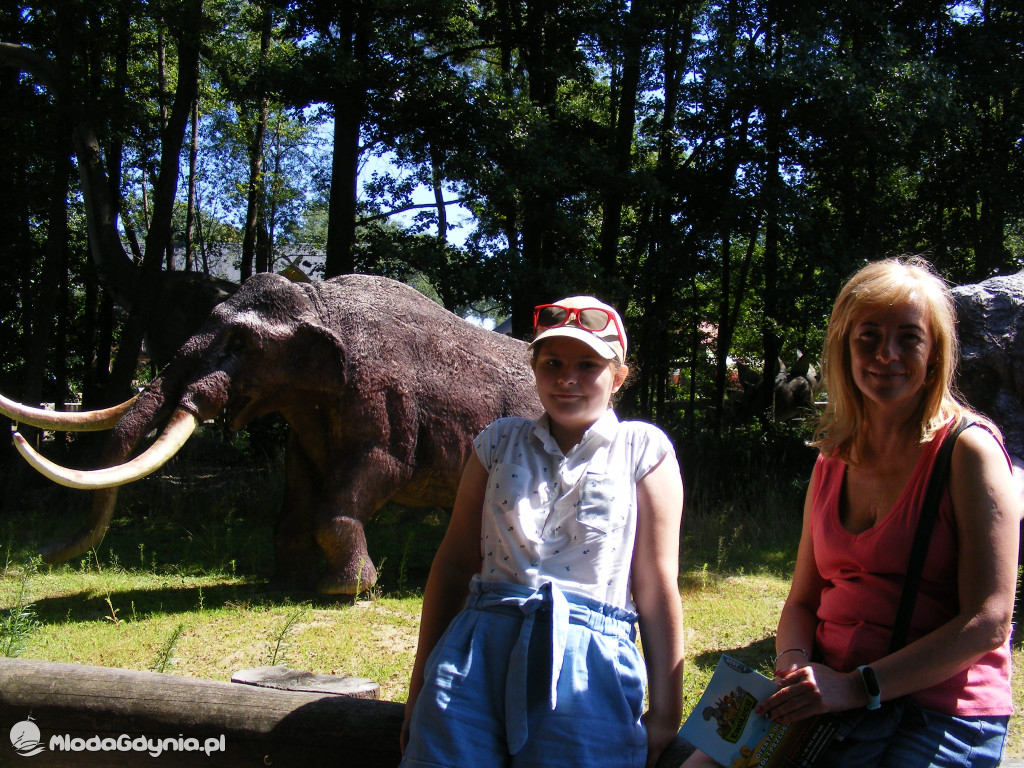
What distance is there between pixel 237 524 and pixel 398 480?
123 inches

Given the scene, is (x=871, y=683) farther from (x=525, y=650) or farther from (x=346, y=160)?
(x=346, y=160)

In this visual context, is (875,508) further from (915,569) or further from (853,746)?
(853,746)

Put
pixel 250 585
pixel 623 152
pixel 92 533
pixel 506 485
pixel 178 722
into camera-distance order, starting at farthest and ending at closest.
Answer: pixel 623 152 → pixel 250 585 → pixel 92 533 → pixel 178 722 → pixel 506 485

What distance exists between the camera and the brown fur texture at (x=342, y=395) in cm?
478

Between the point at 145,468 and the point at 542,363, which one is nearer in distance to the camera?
the point at 542,363

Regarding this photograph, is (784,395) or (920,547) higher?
(784,395)

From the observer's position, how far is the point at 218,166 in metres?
19.8

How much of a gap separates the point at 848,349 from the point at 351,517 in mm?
3440

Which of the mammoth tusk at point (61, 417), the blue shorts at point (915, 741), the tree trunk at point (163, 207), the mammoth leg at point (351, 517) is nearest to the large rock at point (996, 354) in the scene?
the mammoth leg at point (351, 517)

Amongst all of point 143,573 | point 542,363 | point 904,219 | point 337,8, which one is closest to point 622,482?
point 542,363

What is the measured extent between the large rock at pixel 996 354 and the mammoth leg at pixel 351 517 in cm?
341

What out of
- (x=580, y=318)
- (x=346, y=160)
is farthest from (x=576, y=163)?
(x=580, y=318)

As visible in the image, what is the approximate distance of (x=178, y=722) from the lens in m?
2.39

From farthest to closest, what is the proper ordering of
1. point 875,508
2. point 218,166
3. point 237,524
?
point 218,166 < point 237,524 < point 875,508
